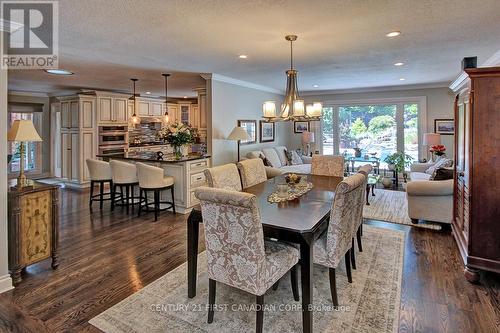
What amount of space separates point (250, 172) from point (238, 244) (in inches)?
76.3

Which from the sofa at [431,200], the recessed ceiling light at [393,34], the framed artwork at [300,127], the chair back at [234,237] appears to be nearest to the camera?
the chair back at [234,237]

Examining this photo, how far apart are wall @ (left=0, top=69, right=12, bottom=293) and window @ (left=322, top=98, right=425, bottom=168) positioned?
751cm

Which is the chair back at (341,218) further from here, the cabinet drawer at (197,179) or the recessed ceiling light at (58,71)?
the recessed ceiling light at (58,71)

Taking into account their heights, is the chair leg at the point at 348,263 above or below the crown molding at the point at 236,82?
below

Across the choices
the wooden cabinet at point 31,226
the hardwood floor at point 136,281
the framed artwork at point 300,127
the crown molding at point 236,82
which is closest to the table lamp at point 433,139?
the framed artwork at point 300,127

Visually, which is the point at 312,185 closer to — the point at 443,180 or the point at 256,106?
the point at 443,180

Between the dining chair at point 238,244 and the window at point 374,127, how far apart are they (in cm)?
680

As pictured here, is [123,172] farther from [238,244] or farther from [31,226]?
[238,244]

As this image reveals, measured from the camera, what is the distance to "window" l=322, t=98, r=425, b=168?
765 cm

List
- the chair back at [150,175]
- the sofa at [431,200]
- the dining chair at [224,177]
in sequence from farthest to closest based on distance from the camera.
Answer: the chair back at [150,175] < the sofa at [431,200] < the dining chair at [224,177]

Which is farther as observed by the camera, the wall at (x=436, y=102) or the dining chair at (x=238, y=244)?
the wall at (x=436, y=102)

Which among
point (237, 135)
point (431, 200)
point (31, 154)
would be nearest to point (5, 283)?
point (237, 135)

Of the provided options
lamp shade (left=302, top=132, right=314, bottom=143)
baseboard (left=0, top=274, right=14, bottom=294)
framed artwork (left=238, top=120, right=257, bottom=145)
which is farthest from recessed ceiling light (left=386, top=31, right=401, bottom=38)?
lamp shade (left=302, top=132, right=314, bottom=143)

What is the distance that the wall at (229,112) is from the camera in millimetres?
5797
